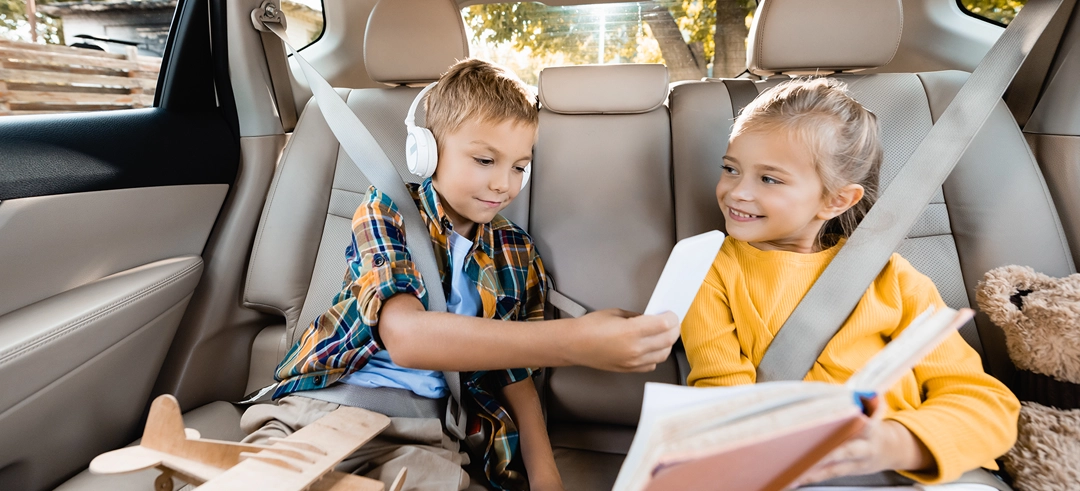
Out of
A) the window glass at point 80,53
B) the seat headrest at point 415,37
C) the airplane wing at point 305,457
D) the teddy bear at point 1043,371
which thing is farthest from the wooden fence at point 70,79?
the teddy bear at point 1043,371

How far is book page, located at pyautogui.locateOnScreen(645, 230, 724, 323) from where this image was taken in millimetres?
754

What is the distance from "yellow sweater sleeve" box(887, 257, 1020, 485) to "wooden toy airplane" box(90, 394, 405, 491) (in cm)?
78

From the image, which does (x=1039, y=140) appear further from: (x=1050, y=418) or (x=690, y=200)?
(x=690, y=200)

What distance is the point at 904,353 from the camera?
1.63 ft

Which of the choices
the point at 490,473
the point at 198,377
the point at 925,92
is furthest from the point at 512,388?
the point at 925,92

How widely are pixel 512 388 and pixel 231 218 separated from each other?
3.04 ft

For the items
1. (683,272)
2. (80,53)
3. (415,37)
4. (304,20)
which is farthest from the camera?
(304,20)

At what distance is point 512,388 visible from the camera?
1.25 metres

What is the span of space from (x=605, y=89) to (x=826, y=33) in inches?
21.5

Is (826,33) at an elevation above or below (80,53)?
below

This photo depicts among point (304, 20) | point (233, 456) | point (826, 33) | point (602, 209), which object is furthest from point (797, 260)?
point (304, 20)

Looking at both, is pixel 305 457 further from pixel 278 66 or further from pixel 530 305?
pixel 278 66

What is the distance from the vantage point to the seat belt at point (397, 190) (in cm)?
112

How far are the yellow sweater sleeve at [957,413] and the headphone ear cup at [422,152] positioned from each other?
0.90 meters
